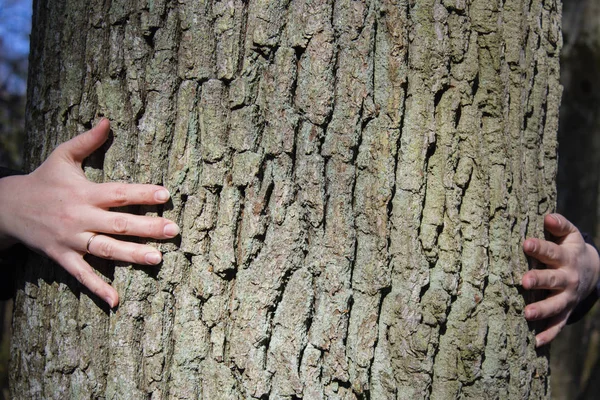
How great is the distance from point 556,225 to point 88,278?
58.0 inches

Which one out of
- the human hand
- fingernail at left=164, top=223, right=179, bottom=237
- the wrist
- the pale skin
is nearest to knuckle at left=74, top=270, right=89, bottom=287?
the pale skin

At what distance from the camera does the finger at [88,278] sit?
1.45 meters

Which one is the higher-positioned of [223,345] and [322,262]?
[322,262]

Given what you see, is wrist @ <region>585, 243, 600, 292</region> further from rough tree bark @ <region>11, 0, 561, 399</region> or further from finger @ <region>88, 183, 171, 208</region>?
finger @ <region>88, 183, 171, 208</region>

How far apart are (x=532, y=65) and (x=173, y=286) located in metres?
1.31

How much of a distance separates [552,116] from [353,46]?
0.79 metres

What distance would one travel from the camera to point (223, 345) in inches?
55.9

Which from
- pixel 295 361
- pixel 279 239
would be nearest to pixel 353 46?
pixel 279 239

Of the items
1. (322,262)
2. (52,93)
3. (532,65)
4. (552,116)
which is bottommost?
(322,262)

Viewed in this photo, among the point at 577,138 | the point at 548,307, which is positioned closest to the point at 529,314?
the point at 548,307

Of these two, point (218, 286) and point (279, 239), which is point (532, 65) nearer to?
point (279, 239)

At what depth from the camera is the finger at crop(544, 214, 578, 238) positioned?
166 cm

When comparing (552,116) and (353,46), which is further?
(552,116)

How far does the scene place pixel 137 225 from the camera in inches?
55.6
